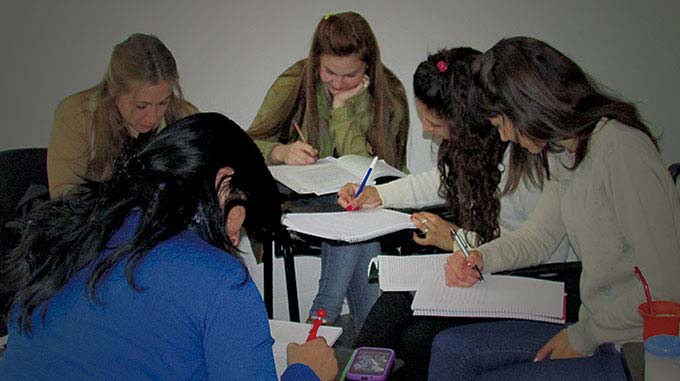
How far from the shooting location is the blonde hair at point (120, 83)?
8.21 feet

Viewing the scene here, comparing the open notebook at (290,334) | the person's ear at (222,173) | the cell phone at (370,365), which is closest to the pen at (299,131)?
the open notebook at (290,334)

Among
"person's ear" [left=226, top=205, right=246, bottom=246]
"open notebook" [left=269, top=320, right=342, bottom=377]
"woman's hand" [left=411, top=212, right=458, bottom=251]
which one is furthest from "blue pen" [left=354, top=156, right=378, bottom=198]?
"person's ear" [left=226, top=205, right=246, bottom=246]

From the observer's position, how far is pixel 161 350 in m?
1.07

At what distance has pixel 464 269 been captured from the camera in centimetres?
182

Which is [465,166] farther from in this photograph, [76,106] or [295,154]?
[76,106]

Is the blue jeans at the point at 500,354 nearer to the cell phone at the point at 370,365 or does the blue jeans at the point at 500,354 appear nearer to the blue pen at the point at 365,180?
the cell phone at the point at 370,365

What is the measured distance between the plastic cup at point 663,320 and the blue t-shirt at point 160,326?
25.0 inches

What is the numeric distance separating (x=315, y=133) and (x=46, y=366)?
184 centimetres

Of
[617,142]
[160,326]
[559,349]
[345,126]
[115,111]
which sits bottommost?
[559,349]

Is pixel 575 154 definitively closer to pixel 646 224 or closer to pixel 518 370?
pixel 646 224

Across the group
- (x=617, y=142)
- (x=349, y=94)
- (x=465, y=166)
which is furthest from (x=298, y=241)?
(x=617, y=142)

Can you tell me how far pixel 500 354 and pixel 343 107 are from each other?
1.37m

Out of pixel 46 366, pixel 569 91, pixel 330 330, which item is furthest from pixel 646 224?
pixel 46 366

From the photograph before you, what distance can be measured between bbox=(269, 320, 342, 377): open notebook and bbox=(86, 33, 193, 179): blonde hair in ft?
3.86
